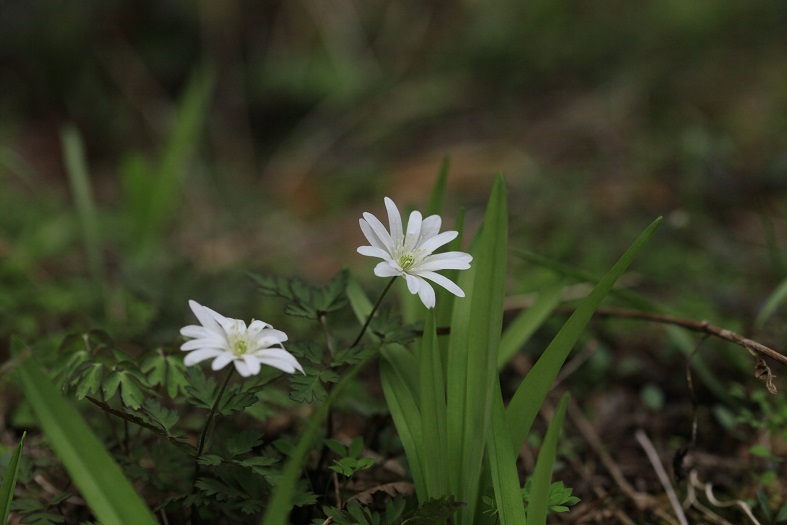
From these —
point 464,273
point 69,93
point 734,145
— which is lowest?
point 464,273

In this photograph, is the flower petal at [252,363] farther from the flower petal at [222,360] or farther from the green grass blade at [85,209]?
the green grass blade at [85,209]

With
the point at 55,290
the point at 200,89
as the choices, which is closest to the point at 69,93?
the point at 200,89

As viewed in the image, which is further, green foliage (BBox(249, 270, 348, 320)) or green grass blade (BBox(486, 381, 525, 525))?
green foliage (BBox(249, 270, 348, 320))

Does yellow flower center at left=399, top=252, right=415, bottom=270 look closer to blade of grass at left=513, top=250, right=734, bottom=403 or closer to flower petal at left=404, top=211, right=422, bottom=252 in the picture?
flower petal at left=404, top=211, right=422, bottom=252

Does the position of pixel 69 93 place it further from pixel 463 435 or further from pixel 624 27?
pixel 463 435

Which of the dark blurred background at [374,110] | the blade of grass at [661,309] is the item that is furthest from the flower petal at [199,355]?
the dark blurred background at [374,110]

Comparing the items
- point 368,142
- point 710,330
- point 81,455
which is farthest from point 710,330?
point 368,142

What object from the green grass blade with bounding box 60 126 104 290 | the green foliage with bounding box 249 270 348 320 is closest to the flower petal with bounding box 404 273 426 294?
the green foliage with bounding box 249 270 348 320
